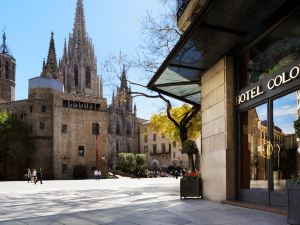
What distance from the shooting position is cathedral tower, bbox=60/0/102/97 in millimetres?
110250

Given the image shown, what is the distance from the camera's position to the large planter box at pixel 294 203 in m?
7.09

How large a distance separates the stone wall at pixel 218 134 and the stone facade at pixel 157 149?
3408 inches

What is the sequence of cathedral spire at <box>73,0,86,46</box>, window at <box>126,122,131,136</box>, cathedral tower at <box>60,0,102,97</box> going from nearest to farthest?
window at <box>126,122,131,136</box> < cathedral tower at <box>60,0,102,97</box> < cathedral spire at <box>73,0,86,46</box>

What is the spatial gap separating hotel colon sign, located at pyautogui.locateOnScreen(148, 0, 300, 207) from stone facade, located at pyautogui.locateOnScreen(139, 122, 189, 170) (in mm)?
87436

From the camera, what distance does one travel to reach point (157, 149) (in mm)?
109188

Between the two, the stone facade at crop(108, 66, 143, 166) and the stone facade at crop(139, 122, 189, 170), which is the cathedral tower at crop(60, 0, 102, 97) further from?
the stone facade at crop(139, 122, 189, 170)

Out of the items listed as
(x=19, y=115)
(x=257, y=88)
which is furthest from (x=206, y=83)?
(x=19, y=115)

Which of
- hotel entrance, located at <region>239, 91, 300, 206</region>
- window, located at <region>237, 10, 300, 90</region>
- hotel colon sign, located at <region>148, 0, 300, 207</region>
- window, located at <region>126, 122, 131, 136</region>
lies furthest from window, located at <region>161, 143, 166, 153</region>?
hotel entrance, located at <region>239, 91, 300, 206</region>

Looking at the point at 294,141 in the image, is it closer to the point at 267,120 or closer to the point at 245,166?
the point at 267,120

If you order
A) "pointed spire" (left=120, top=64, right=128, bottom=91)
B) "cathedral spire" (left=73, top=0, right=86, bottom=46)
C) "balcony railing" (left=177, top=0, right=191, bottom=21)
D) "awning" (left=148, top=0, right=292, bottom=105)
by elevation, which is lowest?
"awning" (left=148, top=0, right=292, bottom=105)

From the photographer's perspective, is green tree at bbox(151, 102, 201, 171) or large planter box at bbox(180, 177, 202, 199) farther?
green tree at bbox(151, 102, 201, 171)

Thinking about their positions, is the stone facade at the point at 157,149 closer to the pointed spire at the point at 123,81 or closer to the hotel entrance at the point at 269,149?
the pointed spire at the point at 123,81

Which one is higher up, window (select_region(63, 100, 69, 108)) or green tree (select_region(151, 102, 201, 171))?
window (select_region(63, 100, 69, 108))

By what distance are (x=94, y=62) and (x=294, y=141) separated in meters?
108
